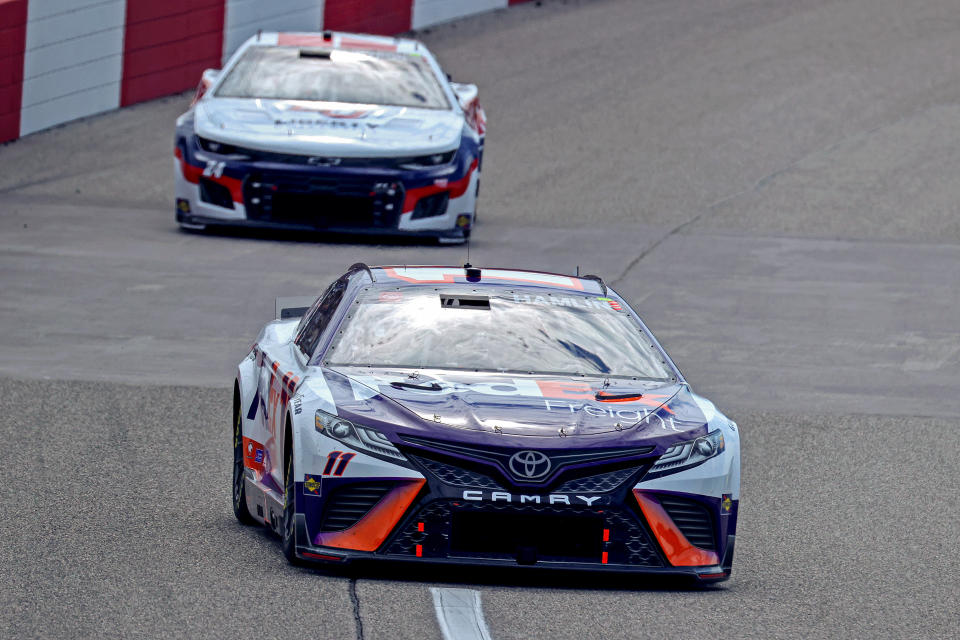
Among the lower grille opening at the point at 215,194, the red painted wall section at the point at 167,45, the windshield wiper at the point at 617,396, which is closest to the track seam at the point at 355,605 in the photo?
the windshield wiper at the point at 617,396

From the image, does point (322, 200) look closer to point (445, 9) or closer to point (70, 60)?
point (70, 60)

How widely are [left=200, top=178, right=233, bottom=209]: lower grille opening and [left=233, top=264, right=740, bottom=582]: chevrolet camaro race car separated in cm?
887

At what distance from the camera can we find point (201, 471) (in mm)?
9797

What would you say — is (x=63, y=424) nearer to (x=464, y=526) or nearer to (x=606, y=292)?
(x=606, y=292)

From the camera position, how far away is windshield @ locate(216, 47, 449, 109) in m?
18.0

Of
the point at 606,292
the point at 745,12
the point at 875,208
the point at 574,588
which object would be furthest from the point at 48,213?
the point at 745,12

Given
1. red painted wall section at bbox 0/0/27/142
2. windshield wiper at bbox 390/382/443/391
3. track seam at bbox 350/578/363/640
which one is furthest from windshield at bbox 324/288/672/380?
red painted wall section at bbox 0/0/27/142

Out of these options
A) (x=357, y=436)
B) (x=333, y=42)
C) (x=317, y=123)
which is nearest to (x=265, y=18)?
(x=333, y=42)

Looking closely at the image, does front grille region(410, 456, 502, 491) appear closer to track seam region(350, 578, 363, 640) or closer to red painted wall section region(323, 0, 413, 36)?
track seam region(350, 578, 363, 640)

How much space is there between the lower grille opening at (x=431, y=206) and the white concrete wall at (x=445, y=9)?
11.5 meters

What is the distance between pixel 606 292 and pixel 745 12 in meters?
21.9

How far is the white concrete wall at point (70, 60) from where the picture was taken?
71.1ft

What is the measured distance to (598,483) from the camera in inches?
290

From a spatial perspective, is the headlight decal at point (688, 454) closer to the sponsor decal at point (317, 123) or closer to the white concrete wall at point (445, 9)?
the sponsor decal at point (317, 123)
